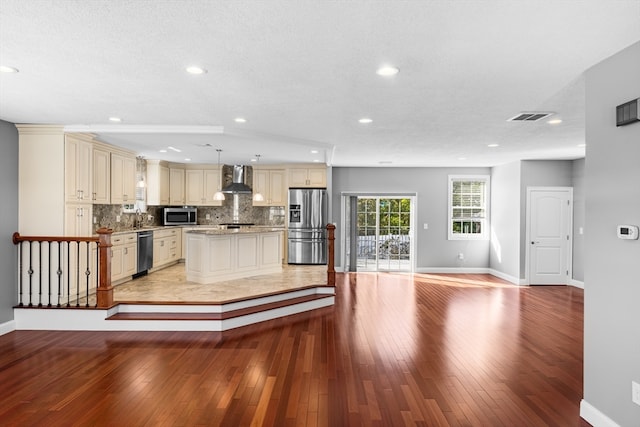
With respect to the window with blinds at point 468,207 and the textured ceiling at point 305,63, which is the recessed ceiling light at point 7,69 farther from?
the window with blinds at point 468,207

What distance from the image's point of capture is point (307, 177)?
907 cm

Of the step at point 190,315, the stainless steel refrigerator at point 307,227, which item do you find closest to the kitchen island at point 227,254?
the stainless steel refrigerator at point 307,227

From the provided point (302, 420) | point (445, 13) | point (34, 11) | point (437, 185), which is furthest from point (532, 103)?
point (437, 185)

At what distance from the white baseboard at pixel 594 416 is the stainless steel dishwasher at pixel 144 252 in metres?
6.77

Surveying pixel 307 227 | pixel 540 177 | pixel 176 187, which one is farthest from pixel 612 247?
pixel 176 187

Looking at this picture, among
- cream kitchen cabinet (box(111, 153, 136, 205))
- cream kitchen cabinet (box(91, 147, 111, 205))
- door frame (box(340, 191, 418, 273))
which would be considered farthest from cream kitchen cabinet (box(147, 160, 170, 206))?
door frame (box(340, 191, 418, 273))

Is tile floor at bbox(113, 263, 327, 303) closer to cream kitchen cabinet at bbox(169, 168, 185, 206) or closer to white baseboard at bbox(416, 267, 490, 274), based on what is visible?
cream kitchen cabinet at bbox(169, 168, 185, 206)

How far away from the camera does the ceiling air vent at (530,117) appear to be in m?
4.24

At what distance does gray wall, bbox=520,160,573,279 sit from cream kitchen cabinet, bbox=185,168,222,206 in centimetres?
693

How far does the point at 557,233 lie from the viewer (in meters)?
7.86

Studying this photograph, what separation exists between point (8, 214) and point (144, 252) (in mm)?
2625

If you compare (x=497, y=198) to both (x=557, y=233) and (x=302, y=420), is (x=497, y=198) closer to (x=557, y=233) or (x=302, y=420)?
(x=557, y=233)

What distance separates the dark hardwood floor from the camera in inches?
111

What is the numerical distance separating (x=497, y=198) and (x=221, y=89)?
296 inches
